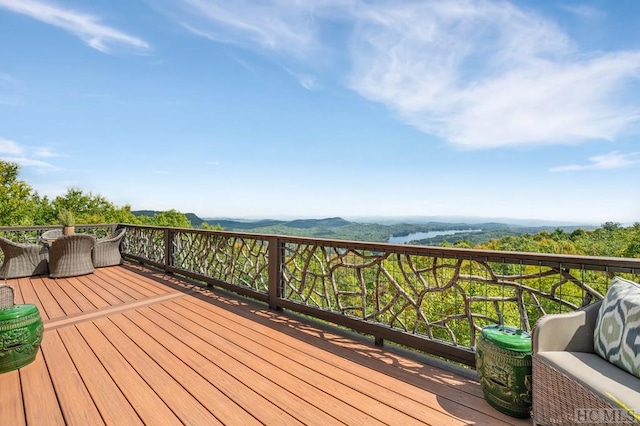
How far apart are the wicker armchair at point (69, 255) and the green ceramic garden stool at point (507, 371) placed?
6.48 meters

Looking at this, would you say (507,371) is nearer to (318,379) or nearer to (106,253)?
(318,379)

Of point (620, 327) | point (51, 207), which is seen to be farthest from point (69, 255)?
point (51, 207)

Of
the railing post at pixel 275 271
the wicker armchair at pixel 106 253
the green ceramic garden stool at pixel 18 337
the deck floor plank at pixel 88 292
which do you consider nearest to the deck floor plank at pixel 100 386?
the green ceramic garden stool at pixel 18 337

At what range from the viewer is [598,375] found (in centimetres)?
141

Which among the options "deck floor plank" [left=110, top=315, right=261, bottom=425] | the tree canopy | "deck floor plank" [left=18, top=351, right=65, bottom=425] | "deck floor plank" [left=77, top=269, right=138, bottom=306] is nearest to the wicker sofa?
"deck floor plank" [left=110, top=315, right=261, bottom=425]

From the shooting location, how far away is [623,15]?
20.7ft

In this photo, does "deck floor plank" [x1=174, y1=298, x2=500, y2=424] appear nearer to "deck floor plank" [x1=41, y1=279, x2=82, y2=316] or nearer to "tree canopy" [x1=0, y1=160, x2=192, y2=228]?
"deck floor plank" [x1=41, y1=279, x2=82, y2=316]

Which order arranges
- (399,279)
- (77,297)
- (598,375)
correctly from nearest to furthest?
1. (598,375)
2. (399,279)
3. (77,297)

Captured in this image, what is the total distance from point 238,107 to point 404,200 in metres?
19.8

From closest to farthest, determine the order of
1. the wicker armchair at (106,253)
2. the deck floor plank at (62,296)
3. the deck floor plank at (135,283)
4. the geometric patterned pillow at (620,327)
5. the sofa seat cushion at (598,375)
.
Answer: the sofa seat cushion at (598,375)
the geometric patterned pillow at (620,327)
the deck floor plank at (62,296)
the deck floor plank at (135,283)
the wicker armchair at (106,253)

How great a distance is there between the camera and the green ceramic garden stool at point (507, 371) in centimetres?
173

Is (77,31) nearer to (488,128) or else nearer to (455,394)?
(455,394)

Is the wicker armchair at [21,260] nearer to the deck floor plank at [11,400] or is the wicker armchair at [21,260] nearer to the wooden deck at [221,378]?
the wooden deck at [221,378]

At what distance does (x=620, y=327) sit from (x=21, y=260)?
8152mm
